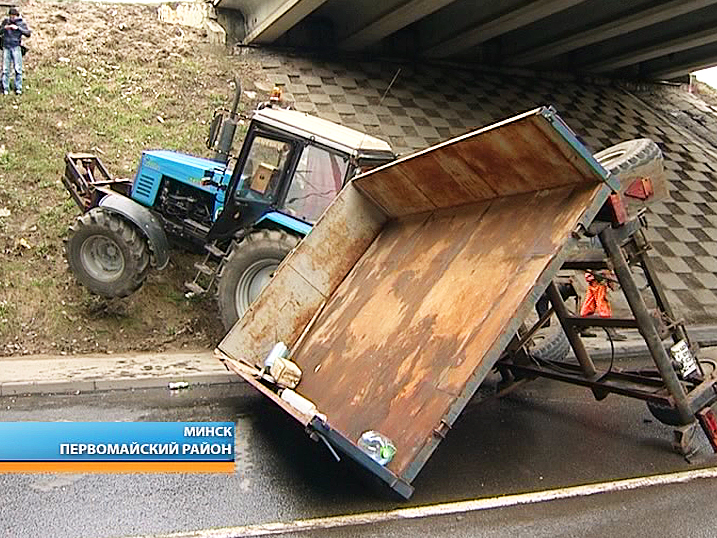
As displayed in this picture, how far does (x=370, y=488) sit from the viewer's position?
4.38 metres

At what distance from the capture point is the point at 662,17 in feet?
39.0

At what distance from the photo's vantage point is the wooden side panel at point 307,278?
5.63m

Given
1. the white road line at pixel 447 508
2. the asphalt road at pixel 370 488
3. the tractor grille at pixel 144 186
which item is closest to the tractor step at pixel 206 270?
the tractor grille at pixel 144 186

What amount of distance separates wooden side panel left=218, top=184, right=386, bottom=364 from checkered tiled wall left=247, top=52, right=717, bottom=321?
6.41 m

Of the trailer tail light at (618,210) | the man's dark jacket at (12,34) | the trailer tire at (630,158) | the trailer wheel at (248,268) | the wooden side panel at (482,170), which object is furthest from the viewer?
the man's dark jacket at (12,34)

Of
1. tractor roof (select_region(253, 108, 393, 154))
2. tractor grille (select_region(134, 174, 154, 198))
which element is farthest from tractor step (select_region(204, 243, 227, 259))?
tractor roof (select_region(253, 108, 393, 154))

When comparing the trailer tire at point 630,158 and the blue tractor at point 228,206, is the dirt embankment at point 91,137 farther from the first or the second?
the trailer tire at point 630,158

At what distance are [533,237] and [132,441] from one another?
294 cm

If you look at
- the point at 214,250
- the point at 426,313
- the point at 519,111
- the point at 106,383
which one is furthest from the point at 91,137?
the point at 519,111

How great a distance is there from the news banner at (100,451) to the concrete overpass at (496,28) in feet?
28.7

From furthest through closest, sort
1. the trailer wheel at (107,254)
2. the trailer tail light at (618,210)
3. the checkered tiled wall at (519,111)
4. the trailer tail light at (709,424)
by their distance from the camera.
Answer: the checkered tiled wall at (519,111) → the trailer wheel at (107,254) → the trailer tail light at (709,424) → the trailer tail light at (618,210)

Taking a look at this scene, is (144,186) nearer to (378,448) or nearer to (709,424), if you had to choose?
(378,448)

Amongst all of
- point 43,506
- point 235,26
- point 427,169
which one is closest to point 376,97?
point 235,26

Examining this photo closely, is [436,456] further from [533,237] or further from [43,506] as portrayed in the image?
[43,506]
